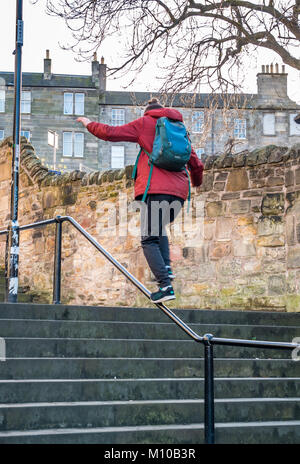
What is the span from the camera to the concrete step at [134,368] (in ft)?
15.0

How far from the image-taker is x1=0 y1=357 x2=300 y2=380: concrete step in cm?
459

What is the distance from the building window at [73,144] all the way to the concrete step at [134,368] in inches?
1575

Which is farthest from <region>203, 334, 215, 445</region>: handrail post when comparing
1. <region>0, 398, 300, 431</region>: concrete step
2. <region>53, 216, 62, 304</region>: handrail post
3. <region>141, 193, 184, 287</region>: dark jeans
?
<region>53, 216, 62, 304</region>: handrail post

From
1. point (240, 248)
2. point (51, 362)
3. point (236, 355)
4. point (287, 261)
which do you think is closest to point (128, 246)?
point (240, 248)

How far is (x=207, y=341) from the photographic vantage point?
3662 millimetres

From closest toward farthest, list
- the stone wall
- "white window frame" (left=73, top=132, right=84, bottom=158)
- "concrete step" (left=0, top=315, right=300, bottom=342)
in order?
"concrete step" (left=0, top=315, right=300, bottom=342) → the stone wall → "white window frame" (left=73, top=132, right=84, bottom=158)

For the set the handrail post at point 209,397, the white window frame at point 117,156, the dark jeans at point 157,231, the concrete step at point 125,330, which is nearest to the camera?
the handrail post at point 209,397

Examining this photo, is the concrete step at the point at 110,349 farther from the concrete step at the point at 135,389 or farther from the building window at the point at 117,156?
the building window at the point at 117,156

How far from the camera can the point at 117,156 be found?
44.5 meters

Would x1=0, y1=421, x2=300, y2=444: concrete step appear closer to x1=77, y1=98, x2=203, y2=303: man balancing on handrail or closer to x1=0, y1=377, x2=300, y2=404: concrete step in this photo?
x1=0, y1=377, x2=300, y2=404: concrete step

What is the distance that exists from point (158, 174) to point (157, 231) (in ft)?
1.47

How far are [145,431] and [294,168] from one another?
16.3ft

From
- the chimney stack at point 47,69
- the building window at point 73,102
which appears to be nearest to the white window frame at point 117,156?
the building window at point 73,102

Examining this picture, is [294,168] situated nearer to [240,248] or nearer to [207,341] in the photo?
[240,248]
